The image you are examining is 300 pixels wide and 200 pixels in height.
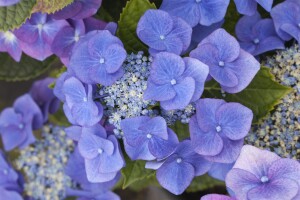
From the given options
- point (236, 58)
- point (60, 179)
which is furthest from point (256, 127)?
point (60, 179)

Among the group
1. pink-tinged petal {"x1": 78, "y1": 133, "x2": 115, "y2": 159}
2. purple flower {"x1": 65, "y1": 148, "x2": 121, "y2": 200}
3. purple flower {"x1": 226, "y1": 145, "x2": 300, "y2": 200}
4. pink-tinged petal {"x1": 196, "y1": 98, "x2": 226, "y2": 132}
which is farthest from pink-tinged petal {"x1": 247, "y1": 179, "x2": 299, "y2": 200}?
purple flower {"x1": 65, "y1": 148, "x2": 121, "y2": 200}

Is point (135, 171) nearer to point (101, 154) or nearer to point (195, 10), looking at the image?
point (101, 154)

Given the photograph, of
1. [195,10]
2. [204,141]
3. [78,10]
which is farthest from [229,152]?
[78,10]

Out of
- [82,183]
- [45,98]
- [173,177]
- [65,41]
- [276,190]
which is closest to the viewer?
[276,190]

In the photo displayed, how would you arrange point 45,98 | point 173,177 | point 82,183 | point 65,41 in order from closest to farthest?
1. point 173,177
2. point 65,41
3. point 82,183
4. point 45,98

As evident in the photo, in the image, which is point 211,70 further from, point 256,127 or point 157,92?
point 256,127

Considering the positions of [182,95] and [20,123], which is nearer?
[182,95]

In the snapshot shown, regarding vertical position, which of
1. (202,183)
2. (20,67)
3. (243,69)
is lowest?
(202,183)

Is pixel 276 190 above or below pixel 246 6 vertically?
below
